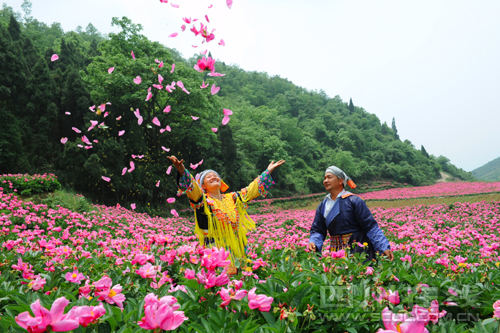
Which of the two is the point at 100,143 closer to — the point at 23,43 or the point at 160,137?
the point at 160,137

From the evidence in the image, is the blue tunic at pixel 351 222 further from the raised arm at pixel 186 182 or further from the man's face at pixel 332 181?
the raised arm at pixel 186 182

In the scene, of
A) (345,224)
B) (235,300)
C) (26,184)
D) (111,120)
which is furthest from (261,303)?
(111,120)

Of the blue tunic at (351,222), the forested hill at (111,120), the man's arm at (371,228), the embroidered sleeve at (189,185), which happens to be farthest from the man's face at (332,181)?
the forested hill at (111,120)

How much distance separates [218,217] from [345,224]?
1.28m

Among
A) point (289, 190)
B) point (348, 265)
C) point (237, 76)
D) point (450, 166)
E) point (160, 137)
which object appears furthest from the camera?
point (450, 166)

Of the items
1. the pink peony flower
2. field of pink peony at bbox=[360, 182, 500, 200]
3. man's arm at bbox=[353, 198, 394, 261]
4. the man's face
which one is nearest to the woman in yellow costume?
the man's face

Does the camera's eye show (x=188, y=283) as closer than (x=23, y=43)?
Yes

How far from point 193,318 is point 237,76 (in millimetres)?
57144

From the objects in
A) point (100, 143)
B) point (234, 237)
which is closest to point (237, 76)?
point (100, 143)

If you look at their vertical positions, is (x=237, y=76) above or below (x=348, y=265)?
above

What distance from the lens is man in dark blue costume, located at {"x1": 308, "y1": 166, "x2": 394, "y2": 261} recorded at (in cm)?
263

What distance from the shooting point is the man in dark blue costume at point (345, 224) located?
2635mm

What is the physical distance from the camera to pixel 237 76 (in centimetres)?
5534

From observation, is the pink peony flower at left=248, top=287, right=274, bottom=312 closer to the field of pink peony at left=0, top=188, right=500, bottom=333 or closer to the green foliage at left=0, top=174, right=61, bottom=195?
the field of pink peony at left=0, top=188, right=500, bottom=333
